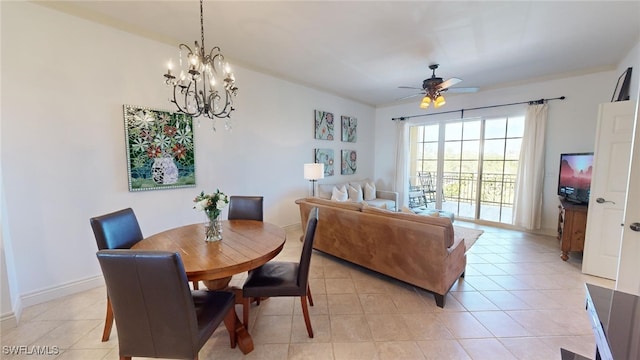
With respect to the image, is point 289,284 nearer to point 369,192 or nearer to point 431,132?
point 369,192

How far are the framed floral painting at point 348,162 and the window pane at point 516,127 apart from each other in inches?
123

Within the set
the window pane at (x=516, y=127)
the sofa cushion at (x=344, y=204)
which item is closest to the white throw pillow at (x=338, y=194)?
the sofa cushion at (x=344, y=204)

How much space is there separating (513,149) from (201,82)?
18.3 feet

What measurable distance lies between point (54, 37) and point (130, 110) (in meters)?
0.80

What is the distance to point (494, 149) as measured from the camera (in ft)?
16.1

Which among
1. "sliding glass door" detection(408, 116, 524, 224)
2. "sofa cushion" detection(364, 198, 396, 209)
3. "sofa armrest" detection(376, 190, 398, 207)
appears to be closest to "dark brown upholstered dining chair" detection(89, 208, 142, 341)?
"sofa cushion" detection(364, 198, 396, 209)

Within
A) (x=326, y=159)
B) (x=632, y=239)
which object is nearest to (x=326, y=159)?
(x=326, y=159)

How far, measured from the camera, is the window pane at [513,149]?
4.62 metres

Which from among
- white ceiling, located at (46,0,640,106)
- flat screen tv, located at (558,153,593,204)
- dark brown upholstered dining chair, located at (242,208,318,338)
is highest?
white ceiling, located at (46,0,640,106)

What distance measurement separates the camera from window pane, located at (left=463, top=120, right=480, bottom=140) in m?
5.09

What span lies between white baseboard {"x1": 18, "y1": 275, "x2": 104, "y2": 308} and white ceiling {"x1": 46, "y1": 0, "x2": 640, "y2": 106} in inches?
105

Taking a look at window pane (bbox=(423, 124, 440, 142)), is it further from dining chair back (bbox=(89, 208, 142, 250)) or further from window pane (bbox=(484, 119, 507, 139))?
dining chair back (bbox=(89, 208, 142, 250))

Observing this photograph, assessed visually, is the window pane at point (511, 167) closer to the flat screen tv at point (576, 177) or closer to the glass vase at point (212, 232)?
the flat screen tv at point (576, 177)

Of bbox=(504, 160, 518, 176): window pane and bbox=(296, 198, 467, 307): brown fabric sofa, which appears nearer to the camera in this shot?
bbox=(296, 198, 467, 307): brown fabric sofa
